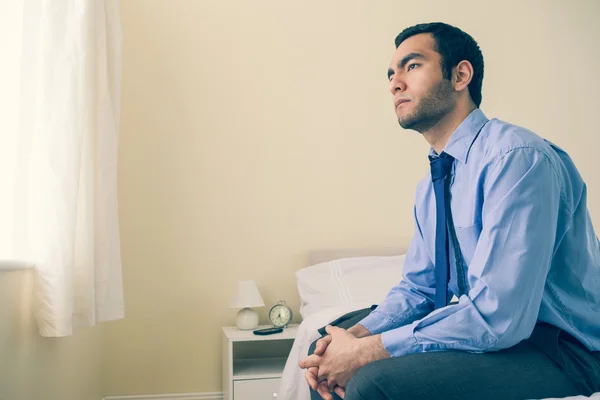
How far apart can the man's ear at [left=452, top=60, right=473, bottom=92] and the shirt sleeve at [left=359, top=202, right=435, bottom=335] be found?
40cm

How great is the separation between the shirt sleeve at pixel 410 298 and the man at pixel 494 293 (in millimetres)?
25

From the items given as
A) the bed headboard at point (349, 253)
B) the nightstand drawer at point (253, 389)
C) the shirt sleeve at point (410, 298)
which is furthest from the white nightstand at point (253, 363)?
the shirt sleeve at point (410, 298)

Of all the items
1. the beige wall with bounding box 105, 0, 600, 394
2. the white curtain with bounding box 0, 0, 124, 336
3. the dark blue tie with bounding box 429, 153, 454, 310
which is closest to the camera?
the dark blue tie with bounding box 429, 153, 454, 310

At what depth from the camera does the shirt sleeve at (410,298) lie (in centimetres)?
149

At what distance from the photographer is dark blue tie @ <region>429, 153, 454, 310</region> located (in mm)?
1394

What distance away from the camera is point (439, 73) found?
149 centimetres

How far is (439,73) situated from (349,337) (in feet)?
2.34

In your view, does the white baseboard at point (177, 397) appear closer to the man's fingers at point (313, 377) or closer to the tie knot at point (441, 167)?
the man's fingers at point (313, 377)

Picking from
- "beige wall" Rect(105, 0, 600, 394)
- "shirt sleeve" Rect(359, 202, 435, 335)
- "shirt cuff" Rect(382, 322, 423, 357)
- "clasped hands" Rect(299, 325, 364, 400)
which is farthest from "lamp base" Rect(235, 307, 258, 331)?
"shirt cuff" Rect(382, 322, 423, 357)

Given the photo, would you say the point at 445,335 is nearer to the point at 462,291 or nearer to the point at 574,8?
the point at 462,291

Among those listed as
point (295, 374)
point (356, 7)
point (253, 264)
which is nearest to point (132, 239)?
point (253, 264)

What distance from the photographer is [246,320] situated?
9.53 ft

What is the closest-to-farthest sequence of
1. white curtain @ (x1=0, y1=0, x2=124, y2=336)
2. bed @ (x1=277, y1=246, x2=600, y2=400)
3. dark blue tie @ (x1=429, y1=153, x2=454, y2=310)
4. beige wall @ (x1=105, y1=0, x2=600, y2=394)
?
dark blue tie @ (x1=429, y1=153, x2=454, y2=310) → white curtain @ (x1=0, y1=0, x2=124, y2=336) → bed @ (x1=277, y1=246, x2=600, y2=400) → beige wall @ (x1=105, y1=0, x2=600, y2=394)

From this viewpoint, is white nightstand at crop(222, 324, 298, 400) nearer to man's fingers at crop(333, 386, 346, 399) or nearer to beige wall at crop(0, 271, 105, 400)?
beige wall at crop(0, 271, 105, 400)
